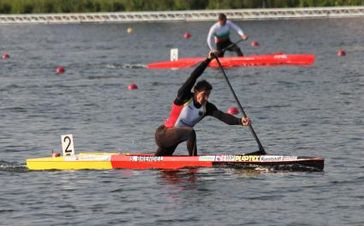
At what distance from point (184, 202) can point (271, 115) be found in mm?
13444

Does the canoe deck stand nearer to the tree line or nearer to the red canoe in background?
the red canoe in background

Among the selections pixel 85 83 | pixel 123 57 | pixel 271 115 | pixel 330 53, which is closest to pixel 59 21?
pixel 123 57

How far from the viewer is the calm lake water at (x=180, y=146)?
21.8m

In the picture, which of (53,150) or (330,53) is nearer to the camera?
(53,150)

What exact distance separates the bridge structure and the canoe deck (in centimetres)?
6432

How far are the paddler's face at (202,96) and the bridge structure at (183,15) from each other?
65.1m

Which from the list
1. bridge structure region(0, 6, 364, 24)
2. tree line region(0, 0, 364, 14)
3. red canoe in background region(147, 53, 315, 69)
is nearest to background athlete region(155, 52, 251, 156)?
red canoe in background region(147, 53, 315, 69)

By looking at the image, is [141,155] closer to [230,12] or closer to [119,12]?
[230,12]

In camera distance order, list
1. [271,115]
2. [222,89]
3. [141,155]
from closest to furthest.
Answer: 1. [141,155]
2. [271,115]
3. [222,89]

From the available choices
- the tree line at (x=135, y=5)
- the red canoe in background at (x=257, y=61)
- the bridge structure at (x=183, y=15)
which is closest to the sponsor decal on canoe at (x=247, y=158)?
the red canoe in background at (x=257, y=61)

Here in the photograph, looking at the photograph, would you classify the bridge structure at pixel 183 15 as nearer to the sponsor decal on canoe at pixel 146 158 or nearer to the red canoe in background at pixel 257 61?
the red canoe in background at pixel 257 61

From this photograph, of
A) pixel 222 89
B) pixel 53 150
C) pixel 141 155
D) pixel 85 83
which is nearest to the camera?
pixel 141 155

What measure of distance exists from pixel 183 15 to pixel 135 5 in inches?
254

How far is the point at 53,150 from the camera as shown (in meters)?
29.7
